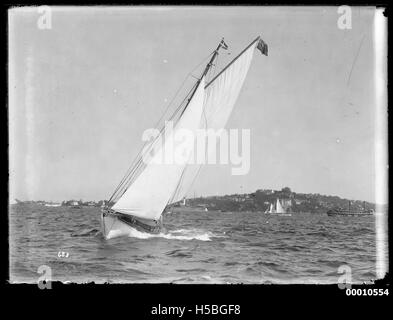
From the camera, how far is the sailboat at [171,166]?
9422mm

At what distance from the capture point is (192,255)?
348 inches

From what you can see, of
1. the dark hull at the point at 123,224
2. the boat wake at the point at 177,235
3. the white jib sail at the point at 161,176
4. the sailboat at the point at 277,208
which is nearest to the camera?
the sailboat at the point at 277,208

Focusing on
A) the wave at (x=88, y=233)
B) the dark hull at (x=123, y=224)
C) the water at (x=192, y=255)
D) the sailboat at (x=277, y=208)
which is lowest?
the water at (x=192, y=255)

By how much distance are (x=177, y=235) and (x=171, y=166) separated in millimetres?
1679

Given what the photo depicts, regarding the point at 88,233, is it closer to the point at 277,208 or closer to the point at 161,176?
the point at 161,176

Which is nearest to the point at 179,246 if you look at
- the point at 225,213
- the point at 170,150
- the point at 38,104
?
the point at 225,213

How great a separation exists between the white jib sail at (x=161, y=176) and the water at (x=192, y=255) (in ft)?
3.18

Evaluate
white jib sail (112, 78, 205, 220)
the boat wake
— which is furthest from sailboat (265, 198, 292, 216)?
white jib sail (112, 78, 205, 220)

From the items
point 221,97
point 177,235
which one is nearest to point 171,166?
point 177,235

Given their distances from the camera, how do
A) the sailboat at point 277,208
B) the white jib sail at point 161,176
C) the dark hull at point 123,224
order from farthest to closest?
the dark hull at point 123,224
the white jib sail at point 161,176
the sailboat at point 277,208

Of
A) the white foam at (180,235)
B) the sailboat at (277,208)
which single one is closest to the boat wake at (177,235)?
the white foam at (180,235)

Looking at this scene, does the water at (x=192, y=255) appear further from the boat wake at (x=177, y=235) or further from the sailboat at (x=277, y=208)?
the sailboat at (x=277, y=208)

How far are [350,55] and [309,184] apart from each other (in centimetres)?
291

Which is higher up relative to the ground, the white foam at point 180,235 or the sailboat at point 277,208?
the sailboat at point 277,208
